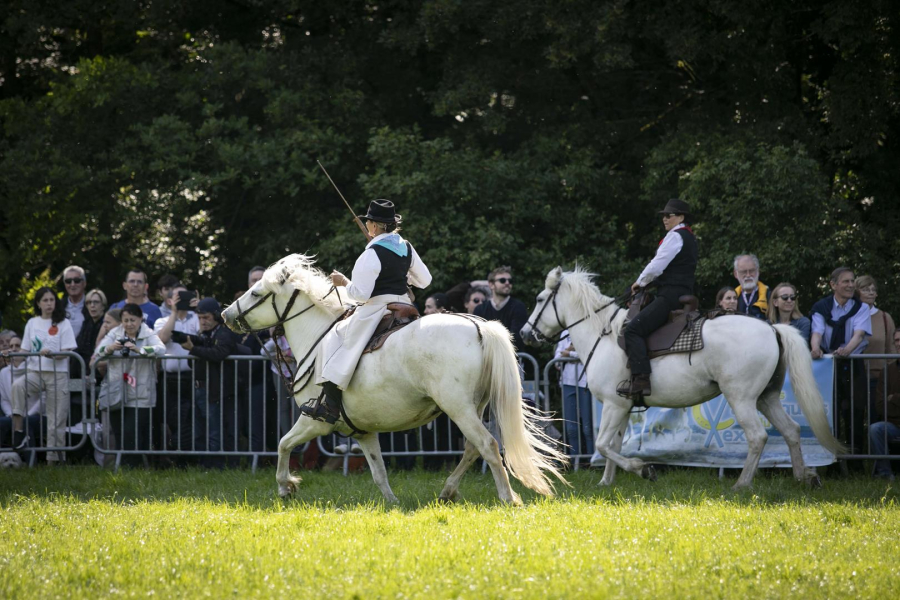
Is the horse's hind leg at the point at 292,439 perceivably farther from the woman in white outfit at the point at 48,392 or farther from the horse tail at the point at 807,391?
the horse tail at the point at 807,391

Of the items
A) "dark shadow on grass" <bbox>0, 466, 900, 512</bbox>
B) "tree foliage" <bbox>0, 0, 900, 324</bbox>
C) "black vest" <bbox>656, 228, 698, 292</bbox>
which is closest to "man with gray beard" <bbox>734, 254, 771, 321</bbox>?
"black vest" <bbox>656, 228, 698, 292</bbox>

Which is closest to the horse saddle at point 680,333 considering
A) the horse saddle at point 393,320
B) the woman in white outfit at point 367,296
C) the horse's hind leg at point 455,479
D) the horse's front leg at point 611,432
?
the horse's front leg at point 611,432

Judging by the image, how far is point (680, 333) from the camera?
1011 centimetres

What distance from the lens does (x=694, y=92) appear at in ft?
62.2

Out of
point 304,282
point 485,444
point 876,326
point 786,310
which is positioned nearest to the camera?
point 485,444

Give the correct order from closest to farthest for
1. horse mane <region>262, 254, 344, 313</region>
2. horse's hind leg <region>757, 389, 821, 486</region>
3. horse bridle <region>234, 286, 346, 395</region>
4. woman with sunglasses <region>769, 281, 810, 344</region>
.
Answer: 1. horse bridle <region>234, 286, 346, 395</region>
2. horse mane <region>262, 254, 344, 313</region>
3. horse's hind leg <region>757, 389, 821, 486</region>
4. woman with sunglasses <region>769, 281, 810, 344</region>

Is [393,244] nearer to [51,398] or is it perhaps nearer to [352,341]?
[352,341]

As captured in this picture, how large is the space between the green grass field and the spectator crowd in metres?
2.53

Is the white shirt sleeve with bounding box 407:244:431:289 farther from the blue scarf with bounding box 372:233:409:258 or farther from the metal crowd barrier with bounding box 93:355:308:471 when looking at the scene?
the metal crowd barrier with bounding box 93:355:308:471

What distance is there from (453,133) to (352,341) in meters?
11.2

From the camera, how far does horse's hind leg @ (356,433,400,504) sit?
8.88 metres

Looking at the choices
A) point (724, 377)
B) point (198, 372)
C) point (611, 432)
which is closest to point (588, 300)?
point (611, 432)

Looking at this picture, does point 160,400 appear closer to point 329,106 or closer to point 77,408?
point 77,408

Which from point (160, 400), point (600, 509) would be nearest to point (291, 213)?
point (160, 400)
